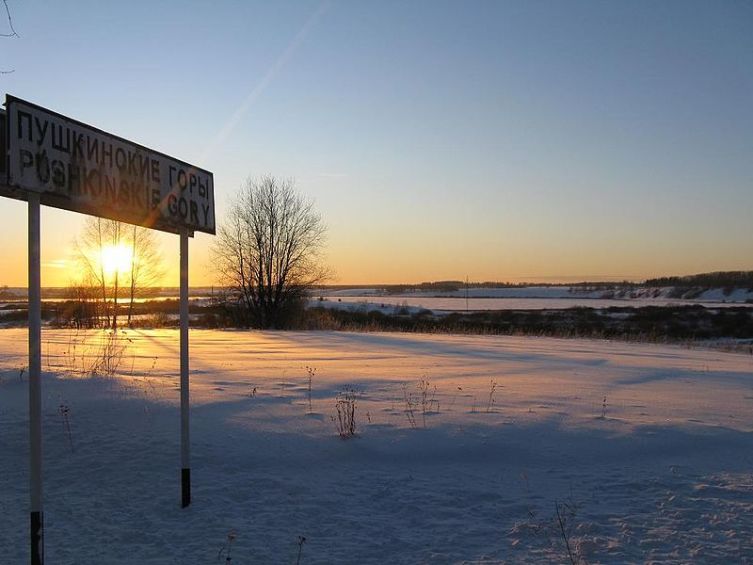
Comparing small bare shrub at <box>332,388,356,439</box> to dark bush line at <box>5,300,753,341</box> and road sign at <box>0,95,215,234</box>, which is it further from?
dark bush line at <box>5,300,753,341</box>

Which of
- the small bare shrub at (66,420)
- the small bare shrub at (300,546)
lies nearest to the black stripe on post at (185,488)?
the small bare shrub at (300,546)

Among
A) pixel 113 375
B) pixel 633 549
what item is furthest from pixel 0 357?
pixel 633 549

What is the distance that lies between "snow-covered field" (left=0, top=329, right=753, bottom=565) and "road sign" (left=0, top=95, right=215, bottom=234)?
2073 mm

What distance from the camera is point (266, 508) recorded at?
4.32 m

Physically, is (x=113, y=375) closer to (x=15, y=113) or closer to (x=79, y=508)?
(x=79, y=508)

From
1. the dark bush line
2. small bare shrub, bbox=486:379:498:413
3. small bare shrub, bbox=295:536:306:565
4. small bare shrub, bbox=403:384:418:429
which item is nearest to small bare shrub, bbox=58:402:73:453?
small bare shrub, bbox=295:536:306:565

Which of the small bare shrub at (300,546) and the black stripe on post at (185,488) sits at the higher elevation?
the black stripe on post at (185,488)

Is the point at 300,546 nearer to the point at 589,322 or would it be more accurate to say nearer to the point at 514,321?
the point at 589,322

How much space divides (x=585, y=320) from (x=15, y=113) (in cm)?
4871

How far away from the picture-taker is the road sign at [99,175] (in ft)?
10.2

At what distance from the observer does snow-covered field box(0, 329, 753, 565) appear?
3.78m

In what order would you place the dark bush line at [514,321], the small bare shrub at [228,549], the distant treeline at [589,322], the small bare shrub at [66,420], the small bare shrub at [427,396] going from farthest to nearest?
the distant treeline at [589,322]
the dark bush line at [514,321]
the small bare shrub at [427,396]
the small bare shrub at [66,420]
the small bare shrub at [228,549]

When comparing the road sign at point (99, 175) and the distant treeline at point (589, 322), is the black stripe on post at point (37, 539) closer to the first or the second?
the road sign at point (99, 175)

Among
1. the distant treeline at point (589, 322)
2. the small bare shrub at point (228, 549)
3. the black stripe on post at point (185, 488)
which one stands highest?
the black stripe on post at point (185, 488)
